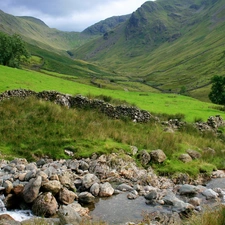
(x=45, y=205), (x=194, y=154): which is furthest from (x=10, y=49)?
(x=45, y=205)

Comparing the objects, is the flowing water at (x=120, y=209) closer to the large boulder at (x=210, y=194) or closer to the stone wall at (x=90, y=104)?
the large boulder at (x=210, y=194)

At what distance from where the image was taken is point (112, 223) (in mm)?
11523

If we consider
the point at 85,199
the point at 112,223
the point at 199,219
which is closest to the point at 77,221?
the point at 112,223

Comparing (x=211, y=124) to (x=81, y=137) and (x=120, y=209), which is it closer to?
(x=81, y=137)

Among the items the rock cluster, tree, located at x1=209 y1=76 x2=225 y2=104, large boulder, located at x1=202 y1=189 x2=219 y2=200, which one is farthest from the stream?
tree, located at x1=209 y1=76 x2=225 y2=104

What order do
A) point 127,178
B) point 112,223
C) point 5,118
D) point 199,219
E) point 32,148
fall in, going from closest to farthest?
1. point 199,219
2. point 112,223
3. point 127,178
4. point 32,148
5. point 5,118

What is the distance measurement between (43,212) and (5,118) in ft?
35.6

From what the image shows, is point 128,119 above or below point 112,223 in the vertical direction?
above

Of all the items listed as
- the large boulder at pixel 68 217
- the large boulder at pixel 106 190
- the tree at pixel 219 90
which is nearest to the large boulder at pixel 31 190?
the large boulder at pixel 68 217

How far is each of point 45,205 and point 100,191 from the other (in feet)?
10.4

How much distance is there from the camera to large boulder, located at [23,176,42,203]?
1212 centimetres

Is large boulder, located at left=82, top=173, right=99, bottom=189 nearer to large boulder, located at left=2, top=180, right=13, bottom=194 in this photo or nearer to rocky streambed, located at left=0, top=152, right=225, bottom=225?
rocky streambed, located at left=0, top=152, right=225, bottom=225

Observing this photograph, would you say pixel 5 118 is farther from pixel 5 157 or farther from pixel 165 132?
pixel 165 132

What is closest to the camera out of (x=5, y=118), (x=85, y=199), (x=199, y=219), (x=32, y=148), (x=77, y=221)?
(x=199, y=219)
